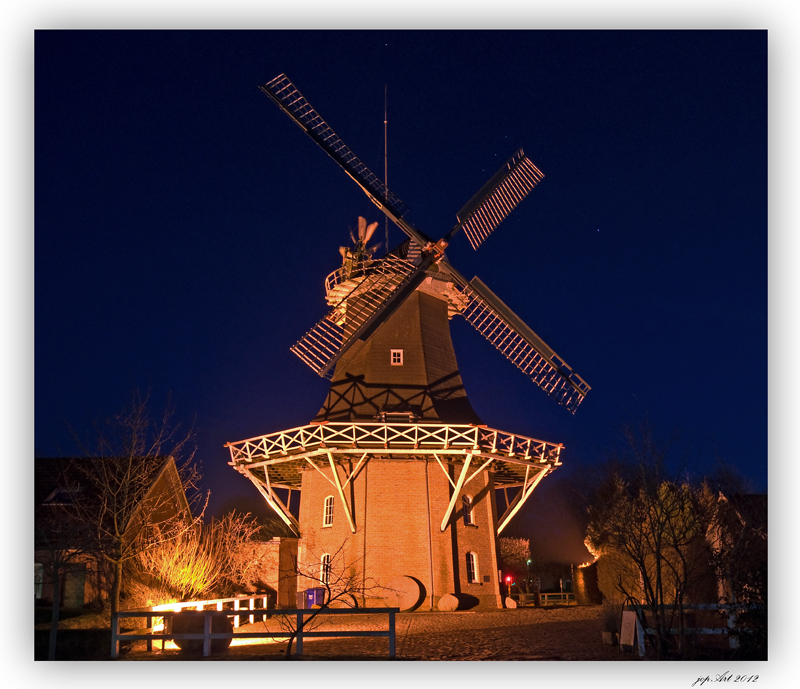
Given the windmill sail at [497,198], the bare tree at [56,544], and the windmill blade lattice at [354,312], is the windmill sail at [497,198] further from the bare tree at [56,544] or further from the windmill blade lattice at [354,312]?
the bare tree at [56,544]

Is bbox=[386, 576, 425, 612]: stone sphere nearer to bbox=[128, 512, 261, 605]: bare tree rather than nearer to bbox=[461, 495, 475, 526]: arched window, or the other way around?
bbox=[461, 495, 475, 526]: arched window

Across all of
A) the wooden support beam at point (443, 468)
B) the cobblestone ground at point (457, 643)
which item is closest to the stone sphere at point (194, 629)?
the cobblestone ground at point (457, 643)

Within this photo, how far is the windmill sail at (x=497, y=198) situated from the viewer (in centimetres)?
2372

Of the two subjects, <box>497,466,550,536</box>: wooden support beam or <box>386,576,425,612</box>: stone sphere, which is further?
<box>497,466,550,536</box>: wooden support beam

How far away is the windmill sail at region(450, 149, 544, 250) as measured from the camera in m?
23.7

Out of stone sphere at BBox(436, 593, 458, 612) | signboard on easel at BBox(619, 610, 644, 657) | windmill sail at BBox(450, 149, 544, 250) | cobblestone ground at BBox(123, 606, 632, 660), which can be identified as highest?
windmill sail at BBox(450, 149, 544, 250)

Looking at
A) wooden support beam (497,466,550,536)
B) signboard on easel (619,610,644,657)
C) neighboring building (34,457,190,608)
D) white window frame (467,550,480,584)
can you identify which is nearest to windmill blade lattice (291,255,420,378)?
neighboring building (34,457,190,608)

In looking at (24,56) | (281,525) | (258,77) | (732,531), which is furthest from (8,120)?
(281,525)

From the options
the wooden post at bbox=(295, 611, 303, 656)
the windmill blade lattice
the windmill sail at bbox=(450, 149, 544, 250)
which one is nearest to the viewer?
the wooden post at bbox=(295, 611, 303, 656)

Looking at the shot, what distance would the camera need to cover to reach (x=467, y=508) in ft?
73.2

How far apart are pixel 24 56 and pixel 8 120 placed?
1055 millimetres

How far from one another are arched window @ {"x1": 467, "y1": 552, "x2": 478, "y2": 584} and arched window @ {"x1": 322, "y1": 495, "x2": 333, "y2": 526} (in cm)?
388

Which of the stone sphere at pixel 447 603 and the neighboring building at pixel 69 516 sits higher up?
the neighboring building at pixel 69 516

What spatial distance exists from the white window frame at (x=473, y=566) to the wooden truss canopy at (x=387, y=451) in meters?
1.42
